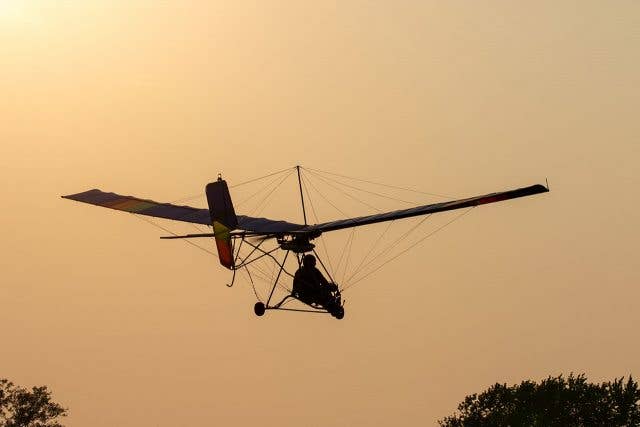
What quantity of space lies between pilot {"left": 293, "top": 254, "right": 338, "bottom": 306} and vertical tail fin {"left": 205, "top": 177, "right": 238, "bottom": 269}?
2.74 m

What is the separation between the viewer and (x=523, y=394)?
92188mm

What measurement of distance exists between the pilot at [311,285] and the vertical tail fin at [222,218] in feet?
8.98

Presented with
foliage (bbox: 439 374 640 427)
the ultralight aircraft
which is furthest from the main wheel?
foliage (bbox: 439 374 640 427)

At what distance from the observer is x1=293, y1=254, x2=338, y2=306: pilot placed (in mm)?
50438

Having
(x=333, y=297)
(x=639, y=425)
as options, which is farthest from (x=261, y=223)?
(x=639, y=425)

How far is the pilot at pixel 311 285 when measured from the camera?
1986 inches

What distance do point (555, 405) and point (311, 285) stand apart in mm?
41821

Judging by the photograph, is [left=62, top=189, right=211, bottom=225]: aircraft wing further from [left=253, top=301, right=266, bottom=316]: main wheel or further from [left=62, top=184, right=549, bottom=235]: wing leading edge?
[left=253, top=301, right=266, bottom=316]: main wheel

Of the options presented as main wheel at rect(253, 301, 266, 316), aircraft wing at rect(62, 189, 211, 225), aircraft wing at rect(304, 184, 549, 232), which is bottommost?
main wheel at rect(253, 301, 266, 316)

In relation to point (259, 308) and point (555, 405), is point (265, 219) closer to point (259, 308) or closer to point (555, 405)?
point (259, 308)

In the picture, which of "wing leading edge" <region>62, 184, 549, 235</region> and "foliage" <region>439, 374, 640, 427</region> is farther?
"foliage" <region>439, 374, 640, 427</region>

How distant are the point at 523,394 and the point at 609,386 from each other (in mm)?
9049

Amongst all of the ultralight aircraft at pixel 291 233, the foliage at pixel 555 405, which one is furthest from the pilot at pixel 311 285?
the foliage at pixel 555 405

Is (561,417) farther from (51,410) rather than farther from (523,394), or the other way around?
(51,410)
